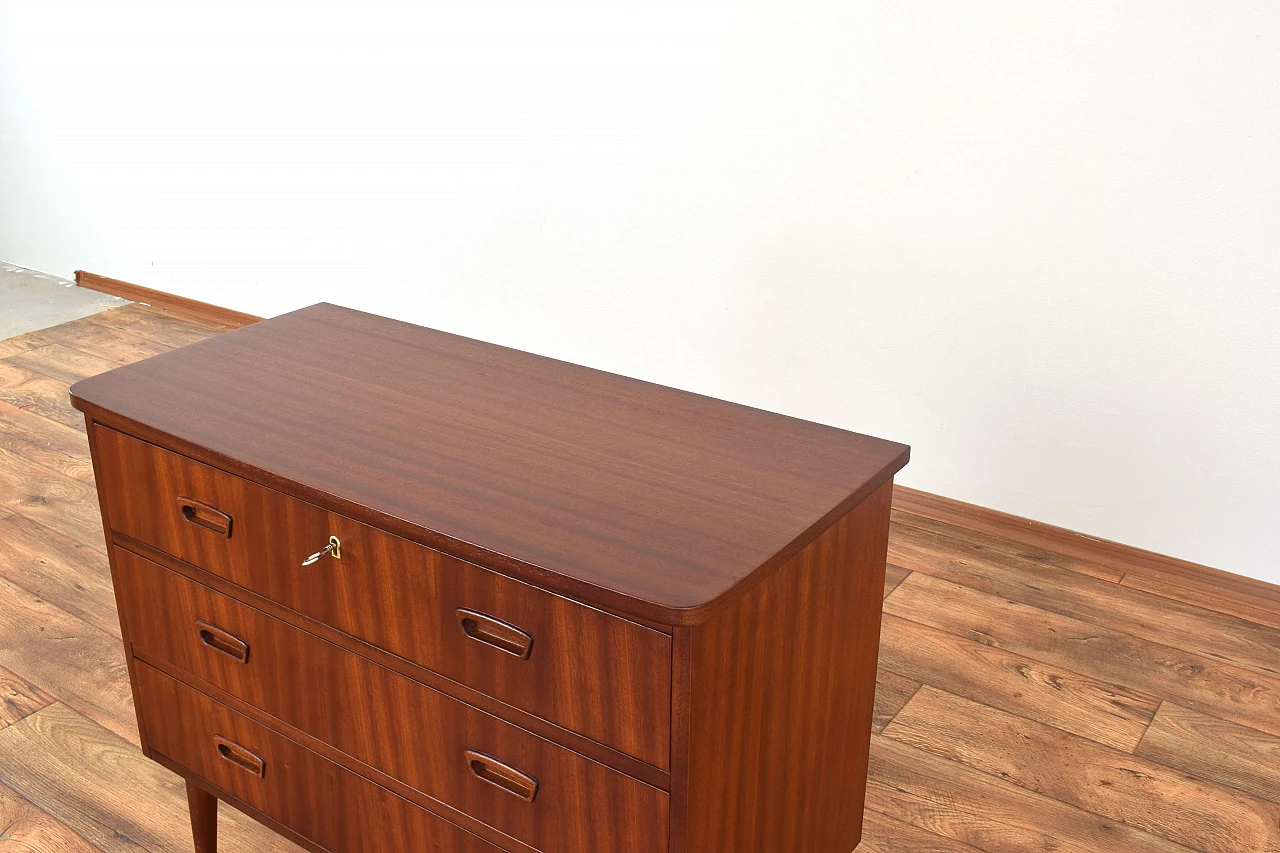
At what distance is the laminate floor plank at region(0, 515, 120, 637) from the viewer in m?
2.56

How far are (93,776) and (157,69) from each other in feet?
8.68

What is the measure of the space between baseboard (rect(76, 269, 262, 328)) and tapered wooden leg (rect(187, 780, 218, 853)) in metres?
2.45

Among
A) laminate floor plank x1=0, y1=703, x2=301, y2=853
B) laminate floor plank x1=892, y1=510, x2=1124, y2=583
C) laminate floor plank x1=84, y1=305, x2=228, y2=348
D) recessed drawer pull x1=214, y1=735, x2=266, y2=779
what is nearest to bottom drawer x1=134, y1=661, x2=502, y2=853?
recessed drawer pull x1=214, y1=735, x2=266, y2=779

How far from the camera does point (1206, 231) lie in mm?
2344

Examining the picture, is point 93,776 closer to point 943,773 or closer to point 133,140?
point 943,773

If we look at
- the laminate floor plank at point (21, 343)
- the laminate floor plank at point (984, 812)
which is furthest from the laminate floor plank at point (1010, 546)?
the laminate floor plank at point (21, 343)

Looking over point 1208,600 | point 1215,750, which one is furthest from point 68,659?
point 1208,600

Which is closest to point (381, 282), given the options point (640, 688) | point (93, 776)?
point (93, 776)

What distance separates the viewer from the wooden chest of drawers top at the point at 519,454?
1256mm

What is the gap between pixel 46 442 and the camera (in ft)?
10.8

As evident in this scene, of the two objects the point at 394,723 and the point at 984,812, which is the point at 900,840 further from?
the point at 394,723

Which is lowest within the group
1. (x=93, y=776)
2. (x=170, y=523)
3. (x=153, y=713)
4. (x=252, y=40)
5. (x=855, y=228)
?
(x=93, y=776)

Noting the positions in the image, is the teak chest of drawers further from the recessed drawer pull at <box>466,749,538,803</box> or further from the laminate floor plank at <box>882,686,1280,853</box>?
the laminate floor plank at <box>882,686,1280,853</box>

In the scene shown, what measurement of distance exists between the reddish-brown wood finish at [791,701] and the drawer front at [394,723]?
0.32ft
